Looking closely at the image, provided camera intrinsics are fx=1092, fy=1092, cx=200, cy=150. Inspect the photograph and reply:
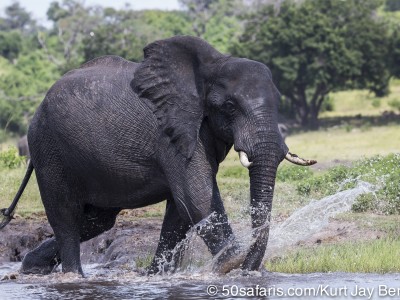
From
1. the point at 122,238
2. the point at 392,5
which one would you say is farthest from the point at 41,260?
the point at 392,5

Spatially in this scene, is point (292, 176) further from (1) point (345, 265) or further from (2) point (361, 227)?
(1) point (345, 265)

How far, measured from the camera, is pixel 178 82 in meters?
8.77

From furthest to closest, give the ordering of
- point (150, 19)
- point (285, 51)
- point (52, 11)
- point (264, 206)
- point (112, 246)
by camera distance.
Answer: point (52, 11) → point (150, 19) → point (285, 51) → point (112, 246) → point (264, 206)

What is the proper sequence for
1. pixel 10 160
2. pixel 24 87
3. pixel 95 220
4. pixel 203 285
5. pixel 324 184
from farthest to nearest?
pixel 24 87
pixel 10 160
pixel 324 184
pixel 95 220
pixel 203 285

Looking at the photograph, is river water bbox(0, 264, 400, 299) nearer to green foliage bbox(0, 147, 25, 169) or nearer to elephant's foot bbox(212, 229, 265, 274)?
elephant's foot bbox(212, 229, 265, 274)

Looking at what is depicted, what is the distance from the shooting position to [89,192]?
30.8 ft

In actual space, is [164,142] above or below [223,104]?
below

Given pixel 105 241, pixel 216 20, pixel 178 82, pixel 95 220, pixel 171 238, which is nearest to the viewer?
pixel 178 82

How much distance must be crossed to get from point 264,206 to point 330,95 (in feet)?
144

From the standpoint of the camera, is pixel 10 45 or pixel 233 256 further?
pixel 10 45

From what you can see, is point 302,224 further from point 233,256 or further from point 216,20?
point 216,20

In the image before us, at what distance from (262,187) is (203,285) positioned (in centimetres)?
110

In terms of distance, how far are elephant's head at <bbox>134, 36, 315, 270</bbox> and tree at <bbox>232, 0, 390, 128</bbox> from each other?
108 feet

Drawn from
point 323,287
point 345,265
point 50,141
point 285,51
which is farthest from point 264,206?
point 285,51
